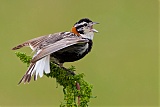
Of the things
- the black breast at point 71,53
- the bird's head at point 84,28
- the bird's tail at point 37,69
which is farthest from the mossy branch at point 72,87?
the bird's head at point 84,28

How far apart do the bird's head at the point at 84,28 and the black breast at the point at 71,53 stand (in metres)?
0.18

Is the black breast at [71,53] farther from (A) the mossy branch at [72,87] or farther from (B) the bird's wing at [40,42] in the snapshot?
(A) the mossy branch at [72,87]

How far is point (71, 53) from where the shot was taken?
135 inches

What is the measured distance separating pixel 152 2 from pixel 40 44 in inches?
254

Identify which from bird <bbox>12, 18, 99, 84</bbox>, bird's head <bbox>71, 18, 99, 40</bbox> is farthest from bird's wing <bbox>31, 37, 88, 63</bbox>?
bird's head <bbox>71, 18, 99, 40</bbox>

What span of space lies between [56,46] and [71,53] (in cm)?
16

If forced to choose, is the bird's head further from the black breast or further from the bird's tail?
the bird's tail

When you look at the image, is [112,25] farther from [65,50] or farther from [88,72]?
[65,50]

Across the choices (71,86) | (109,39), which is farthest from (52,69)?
(109,39)

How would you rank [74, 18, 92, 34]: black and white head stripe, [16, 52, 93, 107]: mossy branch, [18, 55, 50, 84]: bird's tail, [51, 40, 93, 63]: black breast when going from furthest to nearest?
[74, 18, 92, 34]: black and white head stripe
[51, 40, 93, 63]: black breast
[18, 55, 50, 84]: bird's tail
[16, 52, 93, 107]: mossy branch

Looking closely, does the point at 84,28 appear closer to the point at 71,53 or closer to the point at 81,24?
the point at 81,24

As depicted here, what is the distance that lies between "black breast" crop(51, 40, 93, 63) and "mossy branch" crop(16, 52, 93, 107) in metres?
0.25

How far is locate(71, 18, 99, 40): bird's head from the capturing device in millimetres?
3676

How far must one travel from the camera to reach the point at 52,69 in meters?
3.15
